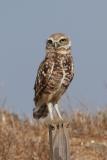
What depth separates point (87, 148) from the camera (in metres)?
9.16

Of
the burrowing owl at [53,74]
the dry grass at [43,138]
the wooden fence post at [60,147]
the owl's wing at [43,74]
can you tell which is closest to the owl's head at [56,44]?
the burrowing owl at [53,74]

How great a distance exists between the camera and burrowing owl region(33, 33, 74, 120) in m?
7.23

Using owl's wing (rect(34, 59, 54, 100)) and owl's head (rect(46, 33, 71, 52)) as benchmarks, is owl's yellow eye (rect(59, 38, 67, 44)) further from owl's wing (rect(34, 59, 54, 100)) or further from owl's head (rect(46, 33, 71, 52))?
owl's wing (rect(34, 59, 54, 100))

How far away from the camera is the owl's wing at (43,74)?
7191 mm

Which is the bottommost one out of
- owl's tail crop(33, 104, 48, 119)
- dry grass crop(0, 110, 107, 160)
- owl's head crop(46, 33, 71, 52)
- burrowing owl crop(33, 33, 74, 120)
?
dry grass crop(0, 110, 107, 160)

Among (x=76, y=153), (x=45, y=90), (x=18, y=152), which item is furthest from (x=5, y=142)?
(x=45, y=90)

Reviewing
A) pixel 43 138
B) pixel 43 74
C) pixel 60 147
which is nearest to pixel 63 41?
pixel 43 74

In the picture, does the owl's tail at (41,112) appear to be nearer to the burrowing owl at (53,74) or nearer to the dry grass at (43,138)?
the burrowing owl at (53,74)

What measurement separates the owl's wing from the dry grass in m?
1.41

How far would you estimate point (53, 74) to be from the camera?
23.6 ft

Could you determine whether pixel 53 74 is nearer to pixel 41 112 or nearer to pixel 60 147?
pixel 41 112

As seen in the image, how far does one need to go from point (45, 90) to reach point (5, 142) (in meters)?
1.45

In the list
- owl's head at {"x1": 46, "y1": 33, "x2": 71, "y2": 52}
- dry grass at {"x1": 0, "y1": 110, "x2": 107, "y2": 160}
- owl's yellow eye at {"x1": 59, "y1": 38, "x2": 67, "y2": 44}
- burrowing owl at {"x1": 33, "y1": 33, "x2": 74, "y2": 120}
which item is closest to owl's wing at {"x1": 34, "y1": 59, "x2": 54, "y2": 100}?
burrowing owl at {"x1": 33, "y1": 33, "x2": 74, "y2": 120}

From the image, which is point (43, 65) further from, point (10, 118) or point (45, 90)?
point (10, 118)
